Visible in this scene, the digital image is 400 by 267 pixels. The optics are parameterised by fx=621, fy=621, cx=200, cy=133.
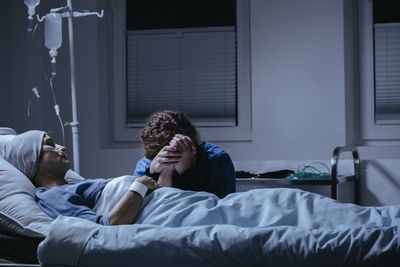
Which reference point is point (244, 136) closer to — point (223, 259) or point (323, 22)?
point (323, 22)

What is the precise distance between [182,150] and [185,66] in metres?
1.48

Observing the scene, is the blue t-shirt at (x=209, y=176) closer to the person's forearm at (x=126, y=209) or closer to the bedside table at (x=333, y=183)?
the person's forearm at (x=126, y=209)

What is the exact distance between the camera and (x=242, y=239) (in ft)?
4.33

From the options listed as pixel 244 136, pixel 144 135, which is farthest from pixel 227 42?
pixel 144 135

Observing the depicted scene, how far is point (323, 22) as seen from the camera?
319 cm

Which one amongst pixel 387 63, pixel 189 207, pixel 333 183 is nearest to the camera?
pixel 189 207

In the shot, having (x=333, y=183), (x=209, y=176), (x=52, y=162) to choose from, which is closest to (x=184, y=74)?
(x=333, y=183)

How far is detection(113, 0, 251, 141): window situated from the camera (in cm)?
347

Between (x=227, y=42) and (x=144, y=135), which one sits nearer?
(x=144, y=135)

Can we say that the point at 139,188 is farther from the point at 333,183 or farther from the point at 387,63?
the point at 387,63

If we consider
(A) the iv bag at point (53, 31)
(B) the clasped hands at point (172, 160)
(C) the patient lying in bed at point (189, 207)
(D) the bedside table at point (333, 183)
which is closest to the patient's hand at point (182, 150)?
(B) the clasped hands at point (172, 160)

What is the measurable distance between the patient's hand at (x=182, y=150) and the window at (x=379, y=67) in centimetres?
145

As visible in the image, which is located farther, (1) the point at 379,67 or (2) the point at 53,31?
(1) the point at 379,67

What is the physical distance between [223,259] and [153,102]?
2.39m
